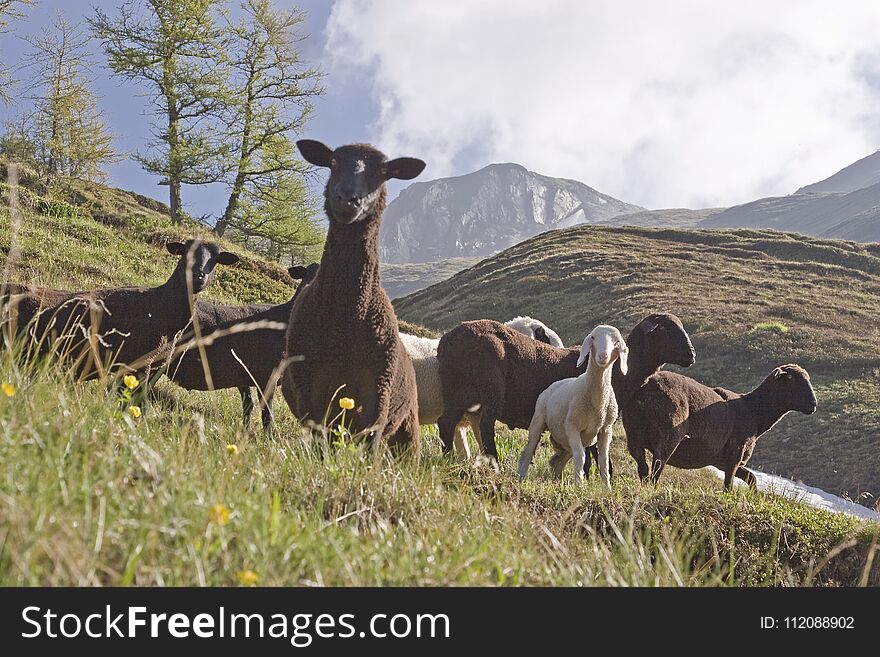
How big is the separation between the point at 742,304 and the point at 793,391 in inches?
1132

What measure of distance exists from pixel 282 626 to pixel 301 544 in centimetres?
32

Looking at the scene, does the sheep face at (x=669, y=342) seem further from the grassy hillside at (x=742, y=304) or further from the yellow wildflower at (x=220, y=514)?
the yellow wildflower at (x=220, y=514)

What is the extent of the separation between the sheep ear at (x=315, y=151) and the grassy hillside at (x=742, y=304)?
32.1 feet

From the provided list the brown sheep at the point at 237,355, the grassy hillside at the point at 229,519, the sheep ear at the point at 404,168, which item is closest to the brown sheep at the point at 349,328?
the sheep ear at the point at 404,168

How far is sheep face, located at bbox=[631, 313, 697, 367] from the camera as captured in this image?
9.52 meters

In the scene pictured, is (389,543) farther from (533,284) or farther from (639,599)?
(533,284)

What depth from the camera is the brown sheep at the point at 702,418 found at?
9.35 m

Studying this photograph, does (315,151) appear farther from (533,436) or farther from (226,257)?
(533,436)

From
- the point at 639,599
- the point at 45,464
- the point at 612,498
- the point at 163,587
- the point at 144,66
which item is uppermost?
the point at 144,66

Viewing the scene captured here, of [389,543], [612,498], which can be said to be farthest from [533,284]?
[389,543]

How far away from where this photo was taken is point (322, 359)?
532 centimetres

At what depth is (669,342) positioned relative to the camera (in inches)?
375

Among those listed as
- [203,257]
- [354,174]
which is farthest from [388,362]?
[203,257]

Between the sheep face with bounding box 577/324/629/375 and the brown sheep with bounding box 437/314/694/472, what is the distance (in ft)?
3.24
